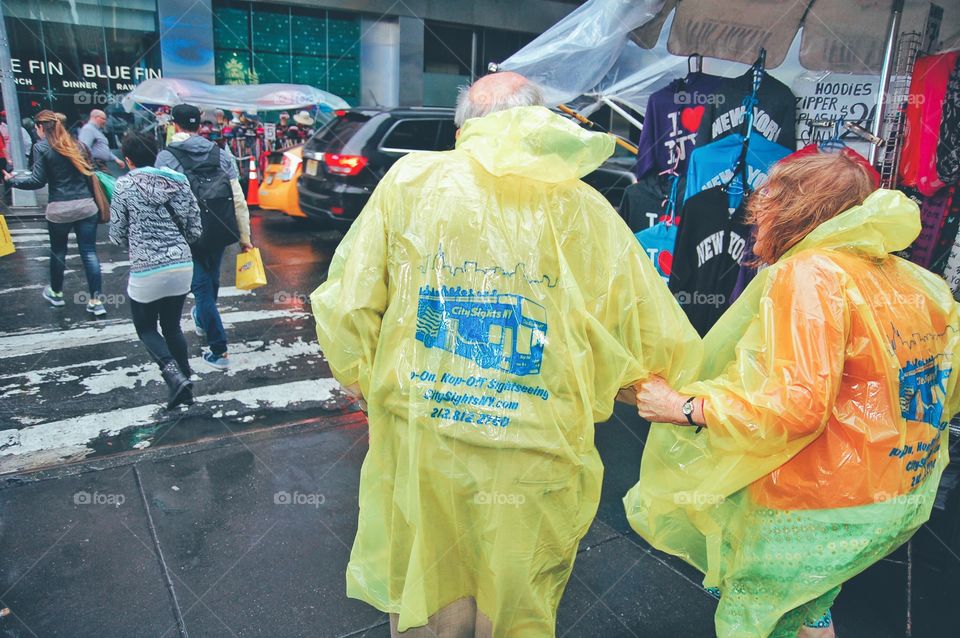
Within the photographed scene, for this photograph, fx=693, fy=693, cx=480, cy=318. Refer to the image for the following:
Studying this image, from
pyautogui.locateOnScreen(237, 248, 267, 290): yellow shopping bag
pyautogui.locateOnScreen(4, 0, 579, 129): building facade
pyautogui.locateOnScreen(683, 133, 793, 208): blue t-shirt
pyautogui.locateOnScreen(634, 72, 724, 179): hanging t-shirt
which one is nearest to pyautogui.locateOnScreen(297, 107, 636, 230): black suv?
pyautogui.locateOnScreen(237, 248, 267, 290): yellow shopping bag

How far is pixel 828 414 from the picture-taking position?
1.75 meters

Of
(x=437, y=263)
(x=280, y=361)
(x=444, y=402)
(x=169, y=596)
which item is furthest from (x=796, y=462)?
(x=280, y=361)

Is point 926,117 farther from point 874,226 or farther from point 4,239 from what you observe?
point 4,239

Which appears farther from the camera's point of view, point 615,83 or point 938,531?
point 615,83

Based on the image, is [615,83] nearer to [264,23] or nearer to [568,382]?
[568,382]

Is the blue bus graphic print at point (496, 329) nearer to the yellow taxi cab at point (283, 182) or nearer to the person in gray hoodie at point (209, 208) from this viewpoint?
the person in gray hoodie at point (209, 208)

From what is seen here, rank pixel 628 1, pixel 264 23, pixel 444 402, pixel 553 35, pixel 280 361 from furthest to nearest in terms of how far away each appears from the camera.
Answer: pixel 264 23
pixel 280 361
pixel 553 35
pixel 628 1
pixel 444 402

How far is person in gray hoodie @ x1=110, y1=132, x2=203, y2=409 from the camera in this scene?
4203 mm

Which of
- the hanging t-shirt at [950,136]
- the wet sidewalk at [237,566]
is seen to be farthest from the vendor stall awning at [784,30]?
the wet sidewalk at [237,566]

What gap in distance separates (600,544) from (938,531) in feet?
4.70

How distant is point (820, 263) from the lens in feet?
5.99

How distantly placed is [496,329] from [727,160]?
2433mm

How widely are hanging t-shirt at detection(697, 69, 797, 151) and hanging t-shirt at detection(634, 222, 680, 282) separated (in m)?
0.64

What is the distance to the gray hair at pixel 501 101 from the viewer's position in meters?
1.90
